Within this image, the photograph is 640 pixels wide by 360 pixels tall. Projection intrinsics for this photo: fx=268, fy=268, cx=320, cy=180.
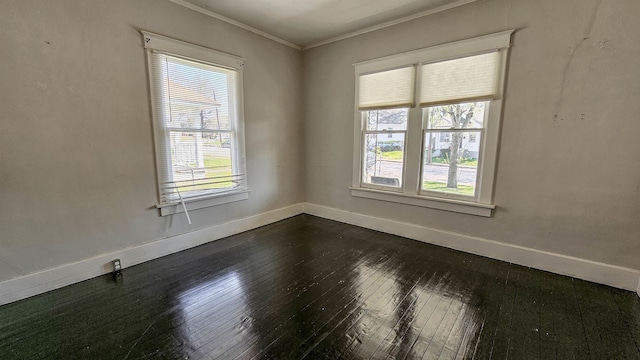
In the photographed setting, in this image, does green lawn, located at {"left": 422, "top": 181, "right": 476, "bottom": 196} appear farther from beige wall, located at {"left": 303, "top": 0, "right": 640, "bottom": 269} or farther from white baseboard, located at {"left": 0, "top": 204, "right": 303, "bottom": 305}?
white baseboard, located at {"left": 0, "top": 204, "right": 303, "bottom": 305}

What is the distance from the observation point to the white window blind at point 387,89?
3416 millimetres

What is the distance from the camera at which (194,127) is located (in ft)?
10.5

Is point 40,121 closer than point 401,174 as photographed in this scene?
Yes

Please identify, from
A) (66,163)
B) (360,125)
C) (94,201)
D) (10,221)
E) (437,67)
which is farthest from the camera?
(360,125)

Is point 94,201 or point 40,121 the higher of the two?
point 40,121

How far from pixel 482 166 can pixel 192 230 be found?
3507mm

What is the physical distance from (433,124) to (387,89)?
0.78 meters

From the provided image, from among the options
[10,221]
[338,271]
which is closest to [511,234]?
[338,271]

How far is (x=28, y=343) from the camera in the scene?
1.76 m

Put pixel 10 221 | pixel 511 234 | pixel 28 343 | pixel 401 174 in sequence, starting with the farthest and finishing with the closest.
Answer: pixel 401 174
pixel 511 234
pixel 10 221
pixel 28 343

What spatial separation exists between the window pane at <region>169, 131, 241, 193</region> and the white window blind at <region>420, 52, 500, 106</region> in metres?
2.63

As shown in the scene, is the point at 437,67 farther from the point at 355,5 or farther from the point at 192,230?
the point at 192,230

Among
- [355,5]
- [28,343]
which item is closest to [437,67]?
[355,5]

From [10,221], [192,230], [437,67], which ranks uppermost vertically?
[437,67]
